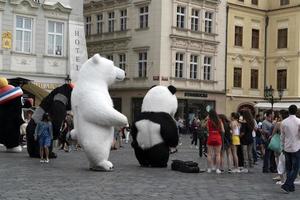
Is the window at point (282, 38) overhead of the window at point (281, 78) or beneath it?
overhead

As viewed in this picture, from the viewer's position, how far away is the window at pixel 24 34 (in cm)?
3269

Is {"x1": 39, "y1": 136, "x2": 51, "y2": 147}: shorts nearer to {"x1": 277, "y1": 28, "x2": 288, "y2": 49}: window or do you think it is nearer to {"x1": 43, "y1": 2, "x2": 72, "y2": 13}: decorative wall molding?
{"x1": 43, "y1": 2, "x2": 72, "y2": 13}: decorative wall molding

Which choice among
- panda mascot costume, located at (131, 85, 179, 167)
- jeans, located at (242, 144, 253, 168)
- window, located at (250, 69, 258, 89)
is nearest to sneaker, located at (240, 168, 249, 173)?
jeans, located at (242, 144, 253, 168)

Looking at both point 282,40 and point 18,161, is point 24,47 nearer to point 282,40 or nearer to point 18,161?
point 18,161

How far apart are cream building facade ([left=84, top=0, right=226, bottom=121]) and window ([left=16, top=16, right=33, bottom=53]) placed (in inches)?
397

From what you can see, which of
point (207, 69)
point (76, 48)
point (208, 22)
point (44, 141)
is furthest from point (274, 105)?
point (44, 141)

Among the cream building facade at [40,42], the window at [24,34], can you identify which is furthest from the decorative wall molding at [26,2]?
the window at [24,34]

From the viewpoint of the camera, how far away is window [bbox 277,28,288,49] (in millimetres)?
45875

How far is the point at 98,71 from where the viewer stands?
1455 centimetres

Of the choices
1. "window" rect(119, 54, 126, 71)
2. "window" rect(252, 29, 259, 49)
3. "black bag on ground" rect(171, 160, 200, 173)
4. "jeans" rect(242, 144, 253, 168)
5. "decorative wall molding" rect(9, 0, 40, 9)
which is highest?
"decorative wall molding" rect(9, 0, 40, 9)

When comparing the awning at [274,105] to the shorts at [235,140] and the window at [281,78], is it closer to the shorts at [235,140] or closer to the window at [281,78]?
the window at [281,78]

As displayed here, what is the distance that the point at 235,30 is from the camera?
4528 cm

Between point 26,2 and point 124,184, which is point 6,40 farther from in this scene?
point 124,184

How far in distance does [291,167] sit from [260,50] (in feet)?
121
